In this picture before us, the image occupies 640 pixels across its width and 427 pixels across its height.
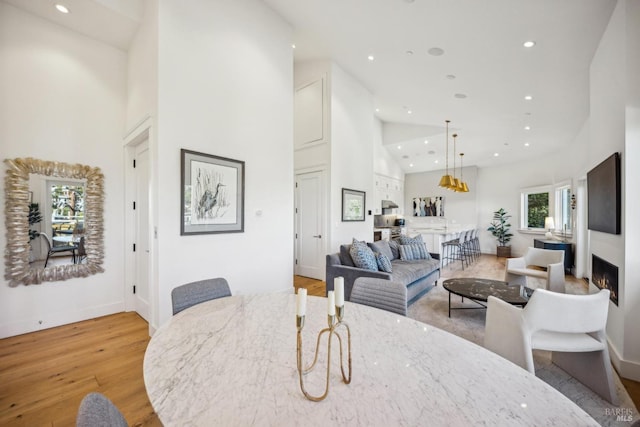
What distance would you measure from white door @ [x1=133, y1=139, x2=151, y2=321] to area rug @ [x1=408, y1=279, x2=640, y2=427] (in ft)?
11.5

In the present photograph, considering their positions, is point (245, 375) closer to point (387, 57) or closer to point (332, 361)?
point (332, 361)

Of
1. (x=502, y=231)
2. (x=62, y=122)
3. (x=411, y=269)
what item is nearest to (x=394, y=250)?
(x=411, y=269)

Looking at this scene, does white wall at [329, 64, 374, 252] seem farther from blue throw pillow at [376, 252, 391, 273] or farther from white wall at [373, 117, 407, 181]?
white wall at [373, 117, 407, 181]

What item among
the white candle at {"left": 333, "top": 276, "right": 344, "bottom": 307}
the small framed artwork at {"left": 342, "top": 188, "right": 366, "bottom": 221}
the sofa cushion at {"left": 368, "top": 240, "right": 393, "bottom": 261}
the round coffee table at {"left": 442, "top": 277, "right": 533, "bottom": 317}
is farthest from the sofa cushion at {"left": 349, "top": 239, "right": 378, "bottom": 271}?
the white candle at {"left": 333, "top": 276, "right": 344, "bottom": 307}

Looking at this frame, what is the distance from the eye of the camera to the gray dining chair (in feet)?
2.25

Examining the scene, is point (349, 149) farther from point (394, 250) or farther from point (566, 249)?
point (566, 249)

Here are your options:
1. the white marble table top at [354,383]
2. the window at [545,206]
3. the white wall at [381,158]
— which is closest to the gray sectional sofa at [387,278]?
the white marble table top at [354,383]

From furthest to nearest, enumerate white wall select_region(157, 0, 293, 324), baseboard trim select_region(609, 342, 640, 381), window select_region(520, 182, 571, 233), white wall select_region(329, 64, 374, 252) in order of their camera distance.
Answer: window select_region(520, 182, 571, 233) < white wall select_region(329, 64, 374, 252) < white wall select_region(157, 0, 293, 324) < baseboard trim select_region(609, 342, 640, 381)

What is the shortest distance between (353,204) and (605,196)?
3703mm

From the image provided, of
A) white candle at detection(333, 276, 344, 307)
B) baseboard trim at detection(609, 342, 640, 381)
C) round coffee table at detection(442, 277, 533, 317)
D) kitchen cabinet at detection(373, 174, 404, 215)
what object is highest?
kitchen cabinet at detection(373, 174, 404, 215)

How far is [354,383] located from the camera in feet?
3.13

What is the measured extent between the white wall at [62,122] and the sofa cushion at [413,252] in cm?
440

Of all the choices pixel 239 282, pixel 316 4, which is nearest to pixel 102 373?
→ pixel 239 282

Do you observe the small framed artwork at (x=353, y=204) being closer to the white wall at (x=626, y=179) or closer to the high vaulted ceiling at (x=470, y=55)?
the high vaulted ceiling at (x=470, y=55)
